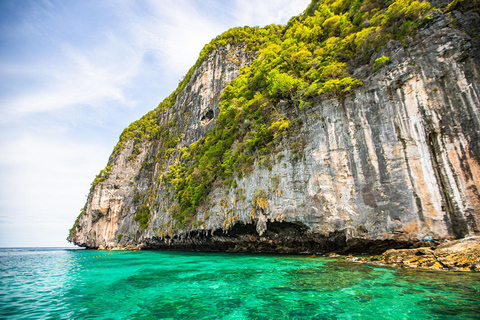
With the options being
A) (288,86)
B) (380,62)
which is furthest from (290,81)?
(380,62)

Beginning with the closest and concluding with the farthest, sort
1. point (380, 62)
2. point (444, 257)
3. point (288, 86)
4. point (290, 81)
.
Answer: point (444, 257) < point (380, 62) < point (290, 81) < point (288, 86)

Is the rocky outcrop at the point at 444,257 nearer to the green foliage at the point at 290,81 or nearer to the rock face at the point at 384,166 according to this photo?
the rock face at the point at 384,166

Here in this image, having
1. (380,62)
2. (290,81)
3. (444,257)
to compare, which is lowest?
(444,257)

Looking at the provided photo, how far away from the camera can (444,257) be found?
28.8 feet

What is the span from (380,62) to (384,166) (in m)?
6.65

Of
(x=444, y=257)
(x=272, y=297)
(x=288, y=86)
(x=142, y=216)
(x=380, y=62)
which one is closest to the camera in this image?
(x=272, y=297)

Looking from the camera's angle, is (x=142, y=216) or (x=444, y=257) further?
(x=142, y=216)

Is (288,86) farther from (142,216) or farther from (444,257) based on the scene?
(142,216)

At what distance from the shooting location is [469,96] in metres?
11.0

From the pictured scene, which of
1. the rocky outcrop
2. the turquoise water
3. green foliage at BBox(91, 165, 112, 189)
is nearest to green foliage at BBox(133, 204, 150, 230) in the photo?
green foliage at BBox(91, 165, 112, 189)

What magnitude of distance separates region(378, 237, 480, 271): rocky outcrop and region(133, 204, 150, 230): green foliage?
36.1m

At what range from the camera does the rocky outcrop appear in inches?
318

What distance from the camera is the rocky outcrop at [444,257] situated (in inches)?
318

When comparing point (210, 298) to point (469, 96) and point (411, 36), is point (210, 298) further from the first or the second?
point (411, 36)
